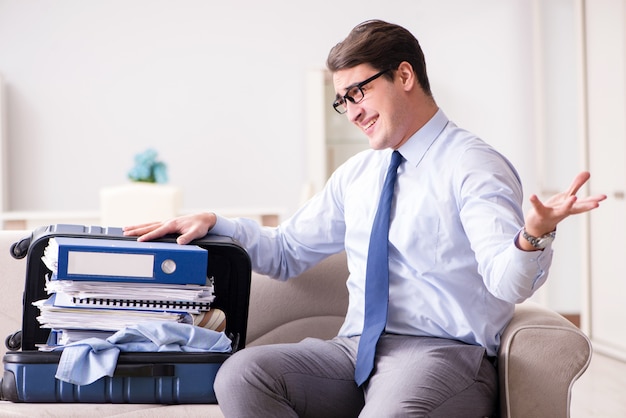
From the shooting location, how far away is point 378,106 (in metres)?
1.81

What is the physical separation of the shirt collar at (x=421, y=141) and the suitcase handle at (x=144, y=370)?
677 mm

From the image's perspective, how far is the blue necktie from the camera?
169 centimetres

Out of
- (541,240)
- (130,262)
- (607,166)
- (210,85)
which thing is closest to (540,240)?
(541,240)

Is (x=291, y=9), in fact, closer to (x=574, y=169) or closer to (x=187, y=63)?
(x=187, y=63)

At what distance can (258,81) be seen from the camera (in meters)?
5.62

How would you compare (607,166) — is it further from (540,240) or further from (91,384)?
(91,384)

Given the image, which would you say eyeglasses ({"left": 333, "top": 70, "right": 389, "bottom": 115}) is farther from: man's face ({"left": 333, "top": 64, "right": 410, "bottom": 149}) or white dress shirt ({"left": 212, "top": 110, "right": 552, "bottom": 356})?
white dress shirt ({"left": 212, "top": 110, "right": 552, "bottom": 356})

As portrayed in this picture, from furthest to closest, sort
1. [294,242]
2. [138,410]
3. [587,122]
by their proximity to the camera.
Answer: [587,122] → [294,242] → [138,410]

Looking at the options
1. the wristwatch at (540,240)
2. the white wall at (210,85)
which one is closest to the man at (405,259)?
the wristwatch at (540,240)

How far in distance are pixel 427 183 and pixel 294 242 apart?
1.33 ft

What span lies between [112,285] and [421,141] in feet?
2.38

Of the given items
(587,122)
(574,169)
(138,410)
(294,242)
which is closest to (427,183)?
(294,242)

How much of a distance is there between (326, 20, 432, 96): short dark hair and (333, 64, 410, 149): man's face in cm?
2

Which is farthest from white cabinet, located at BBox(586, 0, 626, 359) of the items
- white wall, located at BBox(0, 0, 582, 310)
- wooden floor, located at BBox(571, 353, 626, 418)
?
white wall, located at BBox(0, 0, 582, 310)
